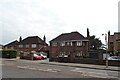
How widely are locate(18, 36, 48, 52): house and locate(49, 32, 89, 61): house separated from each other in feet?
57.1

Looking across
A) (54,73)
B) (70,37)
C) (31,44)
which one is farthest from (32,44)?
(54,73)

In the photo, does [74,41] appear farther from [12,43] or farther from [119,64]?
[12,43]

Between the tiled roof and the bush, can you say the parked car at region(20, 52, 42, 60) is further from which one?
the tiled roof

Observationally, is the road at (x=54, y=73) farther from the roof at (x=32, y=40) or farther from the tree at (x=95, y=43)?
the tree at (x=95, y=43)

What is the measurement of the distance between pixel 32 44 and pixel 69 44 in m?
25.8

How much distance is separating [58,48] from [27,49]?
2431 centimetres

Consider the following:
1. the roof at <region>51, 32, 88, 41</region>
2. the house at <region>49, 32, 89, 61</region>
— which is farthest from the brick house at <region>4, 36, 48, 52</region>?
the roof at <region>51, 32, 88, 41</region>

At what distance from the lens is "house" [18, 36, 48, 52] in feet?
292

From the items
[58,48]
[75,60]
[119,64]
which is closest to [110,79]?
[119,64]

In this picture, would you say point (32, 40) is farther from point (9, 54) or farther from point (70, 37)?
point (9, 54)

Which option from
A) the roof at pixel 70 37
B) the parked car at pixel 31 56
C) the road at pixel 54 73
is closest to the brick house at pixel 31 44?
the roof at pixel 70 37

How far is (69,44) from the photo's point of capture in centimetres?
6738

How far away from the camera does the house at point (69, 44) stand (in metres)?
64.6

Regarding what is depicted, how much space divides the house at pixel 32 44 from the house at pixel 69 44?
57.1ft
